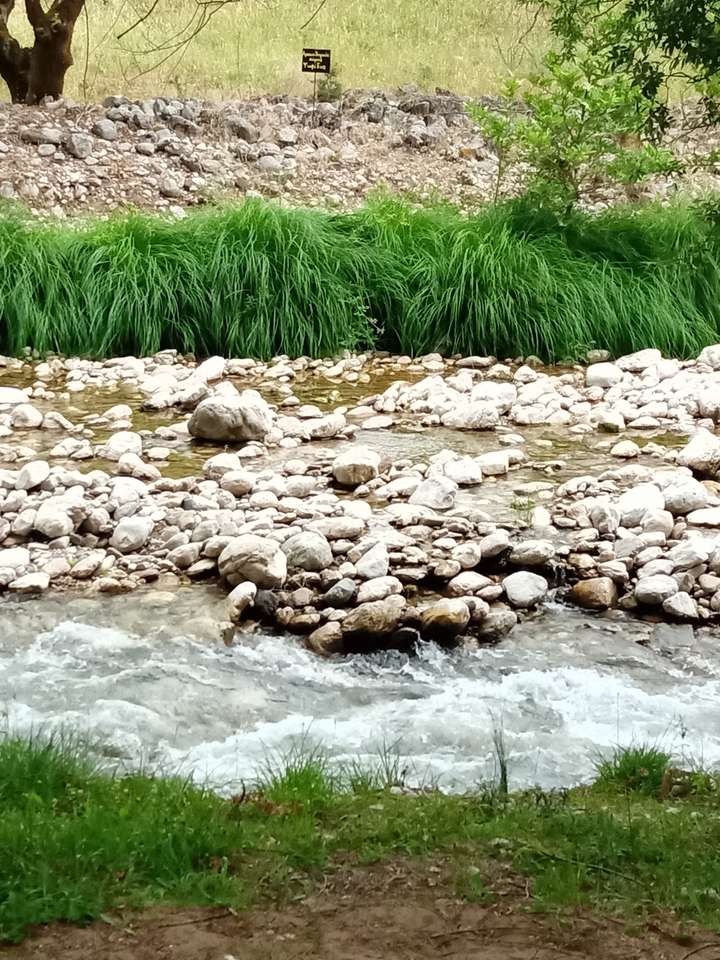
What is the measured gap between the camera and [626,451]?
6195 millimetres

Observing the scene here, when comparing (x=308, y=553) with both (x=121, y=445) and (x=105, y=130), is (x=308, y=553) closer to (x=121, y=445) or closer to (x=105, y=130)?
(x=121, y=445)

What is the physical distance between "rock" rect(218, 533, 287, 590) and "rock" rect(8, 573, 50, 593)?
0.71 metres

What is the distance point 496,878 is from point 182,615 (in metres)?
2.25

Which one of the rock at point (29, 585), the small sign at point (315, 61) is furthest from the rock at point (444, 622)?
the small sign at point (315, 61)

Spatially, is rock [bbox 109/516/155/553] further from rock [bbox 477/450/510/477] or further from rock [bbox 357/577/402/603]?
rock [bbox 477/450/510/477]

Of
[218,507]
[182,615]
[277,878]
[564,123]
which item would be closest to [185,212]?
[564,123]

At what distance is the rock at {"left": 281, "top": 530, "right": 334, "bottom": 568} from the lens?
15.2 feet

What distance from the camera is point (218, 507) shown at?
5.25 m

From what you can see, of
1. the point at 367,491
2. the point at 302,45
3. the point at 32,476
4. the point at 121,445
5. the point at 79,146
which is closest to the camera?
the point at 32,476

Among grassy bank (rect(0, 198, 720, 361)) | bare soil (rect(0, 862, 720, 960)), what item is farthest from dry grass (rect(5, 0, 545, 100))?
bare soil (rect(0, 862, 720, 960))

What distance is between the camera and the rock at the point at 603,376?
750cm

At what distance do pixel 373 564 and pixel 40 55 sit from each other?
10.9 m

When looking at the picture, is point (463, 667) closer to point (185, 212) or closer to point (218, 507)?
point (218, 507)

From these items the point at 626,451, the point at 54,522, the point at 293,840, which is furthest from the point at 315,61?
the point at 293,840
